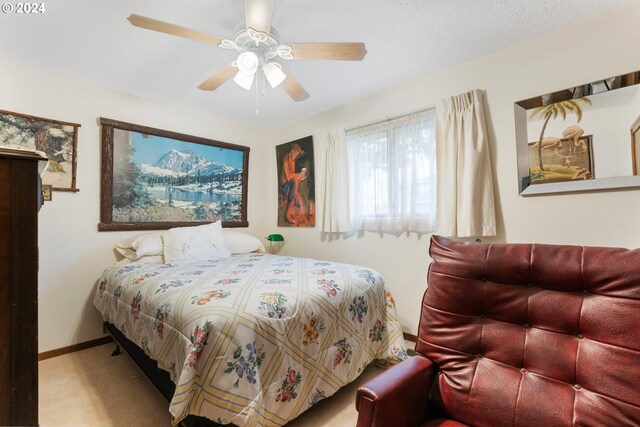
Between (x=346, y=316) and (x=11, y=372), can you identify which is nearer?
(x=11, y=372)

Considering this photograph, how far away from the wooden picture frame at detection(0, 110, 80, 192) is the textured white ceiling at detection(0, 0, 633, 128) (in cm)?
46

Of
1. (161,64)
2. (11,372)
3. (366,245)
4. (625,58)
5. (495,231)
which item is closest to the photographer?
(11,372)

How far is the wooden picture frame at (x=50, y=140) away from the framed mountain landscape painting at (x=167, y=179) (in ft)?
0.77

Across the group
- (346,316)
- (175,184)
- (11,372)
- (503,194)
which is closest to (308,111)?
(175,184)

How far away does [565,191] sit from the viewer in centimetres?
195

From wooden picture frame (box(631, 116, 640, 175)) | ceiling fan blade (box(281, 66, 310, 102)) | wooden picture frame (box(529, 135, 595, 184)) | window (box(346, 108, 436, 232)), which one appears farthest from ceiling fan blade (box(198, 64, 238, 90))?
wooden picture frame (box(631, 116, 640, 175))

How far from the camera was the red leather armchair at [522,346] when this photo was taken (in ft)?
2.86

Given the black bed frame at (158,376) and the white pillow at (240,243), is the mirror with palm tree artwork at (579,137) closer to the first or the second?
the black bed frame at (158,376)

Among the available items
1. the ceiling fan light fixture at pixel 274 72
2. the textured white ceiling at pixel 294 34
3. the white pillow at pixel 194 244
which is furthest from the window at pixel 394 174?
the white pillow at pixel 194 244

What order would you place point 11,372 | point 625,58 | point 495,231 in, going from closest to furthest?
point 11,372
point 625,58
point 495,231

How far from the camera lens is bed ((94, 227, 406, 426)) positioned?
1.24 metres

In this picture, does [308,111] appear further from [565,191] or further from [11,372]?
[11,372]

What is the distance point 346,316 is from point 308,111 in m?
2.59

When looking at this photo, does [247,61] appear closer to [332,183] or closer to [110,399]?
[332,183]
